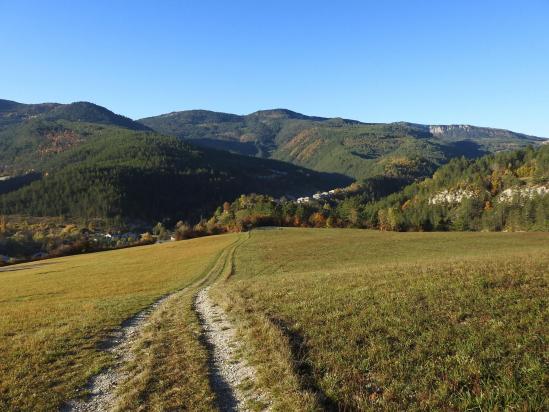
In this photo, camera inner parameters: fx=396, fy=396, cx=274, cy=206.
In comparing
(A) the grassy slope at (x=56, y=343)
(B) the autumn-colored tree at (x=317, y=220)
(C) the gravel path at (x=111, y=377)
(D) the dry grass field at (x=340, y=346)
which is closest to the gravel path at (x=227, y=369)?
(D) the dry grass field at (x=340, y=346)

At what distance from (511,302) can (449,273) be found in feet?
24.8

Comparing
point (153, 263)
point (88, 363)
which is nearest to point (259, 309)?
point (88, 363)

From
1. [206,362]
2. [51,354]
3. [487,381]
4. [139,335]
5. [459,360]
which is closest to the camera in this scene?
[487,381]

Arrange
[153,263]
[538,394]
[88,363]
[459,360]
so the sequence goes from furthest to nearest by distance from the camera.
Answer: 1. [153,263]
2. [88,363]
3. [459,360]
4. [538,394]

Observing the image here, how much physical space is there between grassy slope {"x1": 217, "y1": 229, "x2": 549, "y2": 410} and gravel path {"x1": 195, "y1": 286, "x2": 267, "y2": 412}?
640 millimetres

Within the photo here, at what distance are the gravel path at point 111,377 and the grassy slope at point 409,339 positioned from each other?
4802 mm

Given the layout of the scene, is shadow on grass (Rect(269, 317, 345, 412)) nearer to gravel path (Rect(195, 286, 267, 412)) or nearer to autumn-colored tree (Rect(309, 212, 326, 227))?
gravel path (Rect(195, 286, 267, 412))

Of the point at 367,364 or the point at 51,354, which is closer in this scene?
the point at 367,364

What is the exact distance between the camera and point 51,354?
54.2 ft

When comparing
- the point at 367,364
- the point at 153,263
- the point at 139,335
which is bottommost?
the point at 153,263

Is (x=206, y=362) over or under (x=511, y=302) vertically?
under

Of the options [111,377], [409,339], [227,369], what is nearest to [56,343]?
[111,377]

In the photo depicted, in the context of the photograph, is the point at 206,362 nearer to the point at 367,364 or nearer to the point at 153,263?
the point at 367,364

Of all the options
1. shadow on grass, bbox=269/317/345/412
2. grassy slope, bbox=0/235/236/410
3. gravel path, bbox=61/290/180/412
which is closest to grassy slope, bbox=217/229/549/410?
shadow on grass, bbox=269/317/345/412
